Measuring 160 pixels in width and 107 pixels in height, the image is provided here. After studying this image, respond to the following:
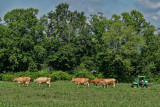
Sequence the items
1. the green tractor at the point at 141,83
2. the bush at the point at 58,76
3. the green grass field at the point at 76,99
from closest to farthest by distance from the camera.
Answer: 1. the green grass field at the point at 76,99
2. the green tractor at the point at 141,83
3. the bush at the point at 58,76

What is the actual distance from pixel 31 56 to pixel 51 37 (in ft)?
23.9

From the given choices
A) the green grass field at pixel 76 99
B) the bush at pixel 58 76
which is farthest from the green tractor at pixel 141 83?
the bush at pixel 58 76

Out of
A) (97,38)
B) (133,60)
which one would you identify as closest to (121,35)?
(133,60)

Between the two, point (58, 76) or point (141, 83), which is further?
point (58, 76)

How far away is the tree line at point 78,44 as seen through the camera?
5172cm

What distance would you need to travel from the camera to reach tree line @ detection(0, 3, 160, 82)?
170 feet

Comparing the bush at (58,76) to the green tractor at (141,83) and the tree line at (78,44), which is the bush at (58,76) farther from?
the green tractor at (141,83)

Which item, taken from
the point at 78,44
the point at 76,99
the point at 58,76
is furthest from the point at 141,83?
the point at 78,44

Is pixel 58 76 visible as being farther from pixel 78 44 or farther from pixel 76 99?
pixel 76 99

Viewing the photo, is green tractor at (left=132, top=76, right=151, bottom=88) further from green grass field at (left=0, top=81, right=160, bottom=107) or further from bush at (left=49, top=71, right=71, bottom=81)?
bush at (left=49, top=71, right=71, bottom=81)

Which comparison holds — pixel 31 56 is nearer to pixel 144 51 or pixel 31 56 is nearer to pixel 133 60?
pixel 133 60

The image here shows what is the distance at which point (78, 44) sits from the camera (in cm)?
5962

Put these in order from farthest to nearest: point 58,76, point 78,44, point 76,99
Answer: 1. point 78,44
2. point 58,76
3. point 76,99

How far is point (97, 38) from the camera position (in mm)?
61719
